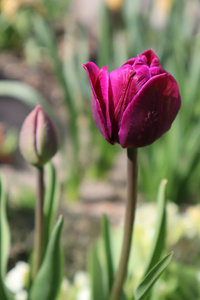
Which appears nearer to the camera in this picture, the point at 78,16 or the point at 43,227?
the point at 43,227

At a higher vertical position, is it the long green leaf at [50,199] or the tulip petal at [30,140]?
the tulip petal at [30,140]

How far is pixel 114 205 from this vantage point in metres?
1.88

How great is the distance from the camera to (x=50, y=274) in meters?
0.63

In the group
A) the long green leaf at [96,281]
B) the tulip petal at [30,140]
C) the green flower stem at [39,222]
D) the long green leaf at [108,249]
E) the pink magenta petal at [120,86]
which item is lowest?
the long green leaf at [96,281]

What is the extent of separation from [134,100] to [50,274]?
0.30 meters

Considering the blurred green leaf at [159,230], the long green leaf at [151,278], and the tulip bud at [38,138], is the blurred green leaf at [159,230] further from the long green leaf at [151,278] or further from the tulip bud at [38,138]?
the tulip bud at [38,138]

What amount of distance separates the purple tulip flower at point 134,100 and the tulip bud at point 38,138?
0.12m

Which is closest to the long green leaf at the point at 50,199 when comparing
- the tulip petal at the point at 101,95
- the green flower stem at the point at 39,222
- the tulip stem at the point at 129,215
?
the green flower stem at the point at 39,222

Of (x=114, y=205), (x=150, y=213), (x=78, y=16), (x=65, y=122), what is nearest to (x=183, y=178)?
(x=114, y=205)

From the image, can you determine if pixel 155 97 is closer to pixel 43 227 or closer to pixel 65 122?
pixel 43 227

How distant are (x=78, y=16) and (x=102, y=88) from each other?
3.46m

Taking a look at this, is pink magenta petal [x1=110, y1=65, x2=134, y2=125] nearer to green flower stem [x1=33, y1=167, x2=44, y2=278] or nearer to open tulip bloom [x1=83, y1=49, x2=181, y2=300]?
open tulip bloom [x1=83, y1=49, x2=181, y2=300]

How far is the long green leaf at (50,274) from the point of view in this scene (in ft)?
1.98

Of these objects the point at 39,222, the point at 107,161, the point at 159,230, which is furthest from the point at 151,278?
the point at 107,161
